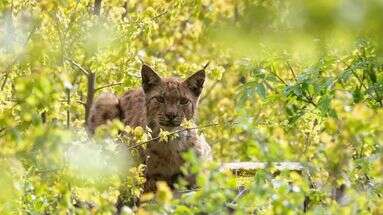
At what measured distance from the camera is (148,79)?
9.90 metres

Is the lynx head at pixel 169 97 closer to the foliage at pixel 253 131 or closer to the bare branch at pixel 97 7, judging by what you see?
the foliage at pixel 253 131

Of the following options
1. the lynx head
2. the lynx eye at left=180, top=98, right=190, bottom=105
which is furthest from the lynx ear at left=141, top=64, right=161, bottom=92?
the lynx eye at left=180, top=98, right=190, bottom=105

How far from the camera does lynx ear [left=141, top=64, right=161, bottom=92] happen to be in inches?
381

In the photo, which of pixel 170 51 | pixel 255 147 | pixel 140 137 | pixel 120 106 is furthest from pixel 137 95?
pixel 170 51

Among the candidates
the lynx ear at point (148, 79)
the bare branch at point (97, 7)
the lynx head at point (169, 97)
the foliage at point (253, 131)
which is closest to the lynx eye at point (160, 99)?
the lynx head at point (169, 97)

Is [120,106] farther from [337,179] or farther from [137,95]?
[337,179]

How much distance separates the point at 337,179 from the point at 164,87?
5431 millimetres

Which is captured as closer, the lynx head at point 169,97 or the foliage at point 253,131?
the foliage at point 253,131

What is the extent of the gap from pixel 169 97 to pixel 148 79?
346mm

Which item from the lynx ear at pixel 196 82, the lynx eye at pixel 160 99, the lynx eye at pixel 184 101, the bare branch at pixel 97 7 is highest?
the bare branch at pixel 97 7

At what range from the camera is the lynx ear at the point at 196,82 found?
32.3 ft

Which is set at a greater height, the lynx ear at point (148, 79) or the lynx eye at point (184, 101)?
the lynx ear at point (148, 79)

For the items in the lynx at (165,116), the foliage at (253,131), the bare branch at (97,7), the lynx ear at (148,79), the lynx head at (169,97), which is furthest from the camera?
the bare branch at (97,7)

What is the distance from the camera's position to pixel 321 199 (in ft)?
16.2
